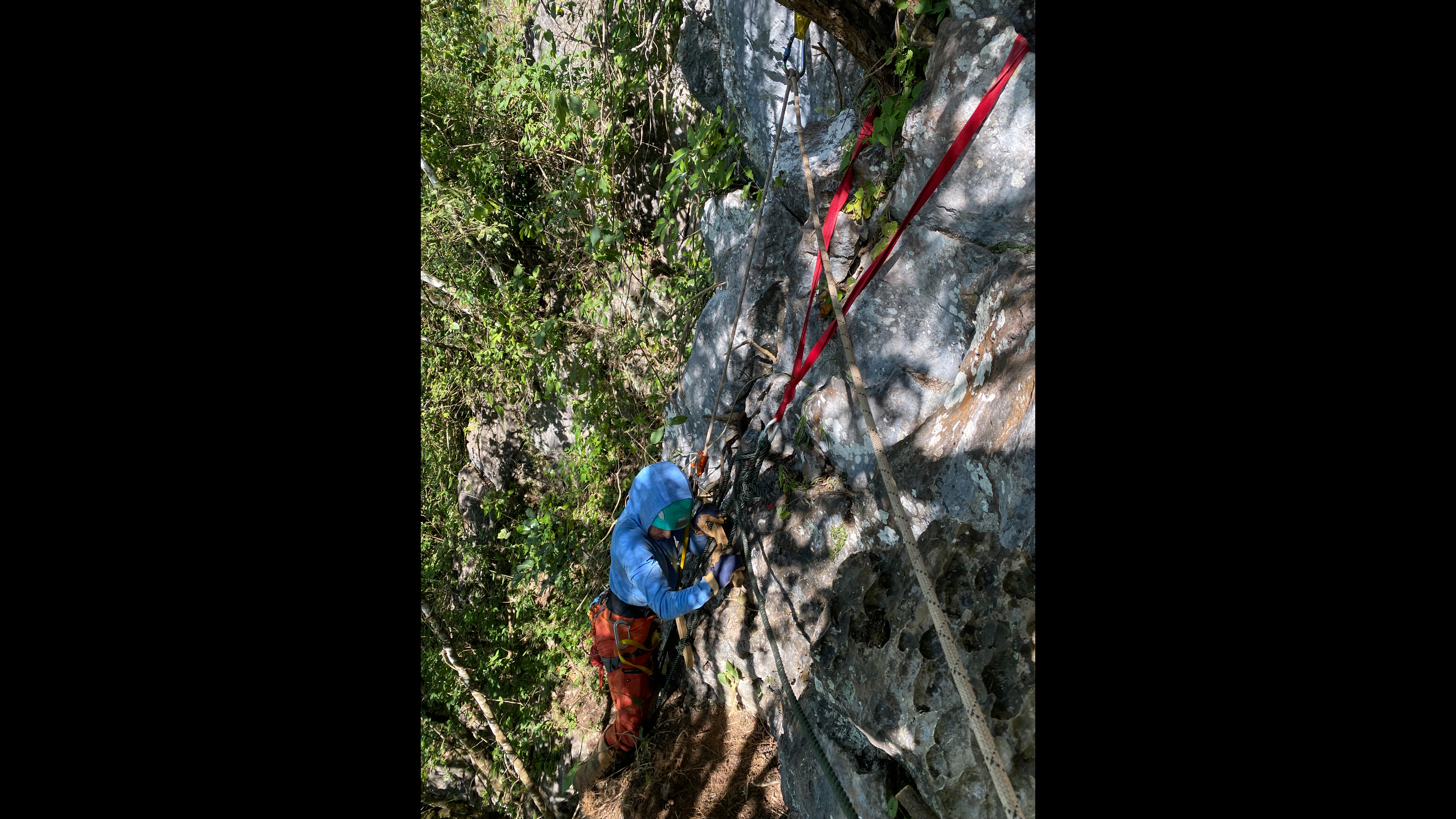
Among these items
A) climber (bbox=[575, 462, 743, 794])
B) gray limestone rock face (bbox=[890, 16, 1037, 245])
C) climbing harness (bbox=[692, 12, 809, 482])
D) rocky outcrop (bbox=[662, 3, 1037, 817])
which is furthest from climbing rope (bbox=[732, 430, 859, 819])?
gray limestone rock face (bbox=[890, 16, 1037, 245])

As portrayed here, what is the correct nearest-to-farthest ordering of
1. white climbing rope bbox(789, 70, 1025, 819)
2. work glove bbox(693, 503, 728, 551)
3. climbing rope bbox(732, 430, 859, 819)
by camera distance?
white climbing rope bbox(789, 70, 1025, 819), climbing rope bbox(732, 430, 859, 819), work glove bbox(693, 503, 728, 551)

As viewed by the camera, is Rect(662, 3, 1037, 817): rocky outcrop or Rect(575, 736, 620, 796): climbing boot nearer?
Rect(662, 3, 1037, 817): rocky outcrop

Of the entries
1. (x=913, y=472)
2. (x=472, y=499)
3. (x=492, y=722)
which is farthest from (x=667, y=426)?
(x=472, y=499)

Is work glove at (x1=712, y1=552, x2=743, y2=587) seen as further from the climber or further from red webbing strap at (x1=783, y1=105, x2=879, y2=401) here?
red webbing strap at (x1=783, y1=105, x2=879, y2=401)

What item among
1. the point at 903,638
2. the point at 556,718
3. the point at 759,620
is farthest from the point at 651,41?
the point at 556,718

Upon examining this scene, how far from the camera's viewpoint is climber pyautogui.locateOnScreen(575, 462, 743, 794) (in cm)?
379

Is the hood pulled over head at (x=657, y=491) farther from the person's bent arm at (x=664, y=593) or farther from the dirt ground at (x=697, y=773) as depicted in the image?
the dirt ground at (x=697, y=773)

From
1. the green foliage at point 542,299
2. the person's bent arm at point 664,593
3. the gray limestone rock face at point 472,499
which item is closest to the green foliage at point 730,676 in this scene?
the person's bent arm at point 664,593

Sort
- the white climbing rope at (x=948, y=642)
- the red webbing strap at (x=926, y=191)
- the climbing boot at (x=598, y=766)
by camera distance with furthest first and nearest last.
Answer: the climbing boot at (x=598, y=766), the red webbing strap at (x=926, y=191), the white climbing rope at (x=948, y=642)

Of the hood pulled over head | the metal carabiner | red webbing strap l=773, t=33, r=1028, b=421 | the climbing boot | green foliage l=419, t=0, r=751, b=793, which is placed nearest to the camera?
red webbing strap l=773, t=33, r=1028, b=421

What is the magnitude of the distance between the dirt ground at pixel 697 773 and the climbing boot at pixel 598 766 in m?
0.07

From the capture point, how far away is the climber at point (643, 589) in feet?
12.5
